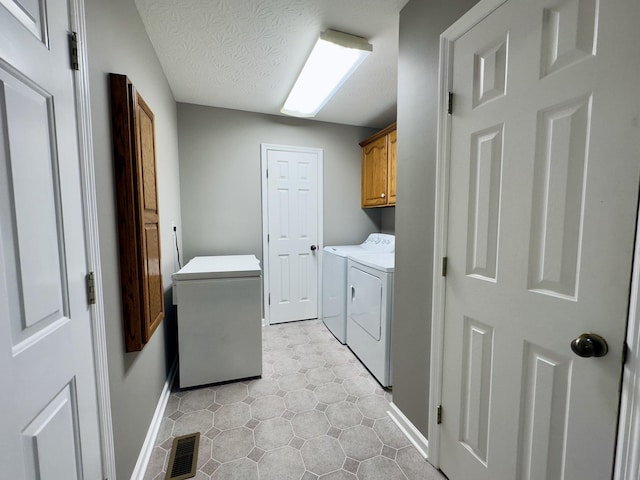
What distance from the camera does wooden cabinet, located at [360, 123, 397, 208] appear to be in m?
2.75

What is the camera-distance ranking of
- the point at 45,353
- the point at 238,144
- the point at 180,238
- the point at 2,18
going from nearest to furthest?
the point at 2,18 < the point at 45,353 < the point at 180,238 < the point at 238,144

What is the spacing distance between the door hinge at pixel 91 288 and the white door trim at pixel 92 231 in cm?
2

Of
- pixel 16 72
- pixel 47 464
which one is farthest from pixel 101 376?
pixel 16 72

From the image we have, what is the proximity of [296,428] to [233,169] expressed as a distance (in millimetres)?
2524

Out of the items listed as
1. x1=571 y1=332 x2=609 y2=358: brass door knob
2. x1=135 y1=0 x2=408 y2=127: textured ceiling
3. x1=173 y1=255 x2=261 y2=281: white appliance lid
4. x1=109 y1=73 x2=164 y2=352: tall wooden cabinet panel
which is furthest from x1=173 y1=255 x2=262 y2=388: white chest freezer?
x1=571 y1=332 x2=609 y2=358: brass door knob

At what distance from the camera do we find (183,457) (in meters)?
1.40

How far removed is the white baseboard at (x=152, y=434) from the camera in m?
1.28

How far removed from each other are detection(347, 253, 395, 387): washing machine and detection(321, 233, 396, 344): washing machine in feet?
0.35

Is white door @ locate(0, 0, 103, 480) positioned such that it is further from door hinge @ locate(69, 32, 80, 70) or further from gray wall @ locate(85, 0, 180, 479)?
gray wall @ locate(85, 0, 180, 479)

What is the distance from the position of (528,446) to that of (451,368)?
0.36 metres

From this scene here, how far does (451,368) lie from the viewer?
1.23 m

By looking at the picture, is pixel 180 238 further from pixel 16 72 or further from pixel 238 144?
pixel 16 72

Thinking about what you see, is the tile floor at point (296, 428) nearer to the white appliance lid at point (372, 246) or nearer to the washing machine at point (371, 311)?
the washing machine at point (371, 311)

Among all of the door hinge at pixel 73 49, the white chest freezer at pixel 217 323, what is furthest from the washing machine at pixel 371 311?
the door hinge at pixel 73 49
